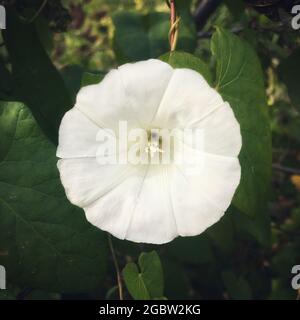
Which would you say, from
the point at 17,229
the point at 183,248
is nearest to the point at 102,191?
the point at 17,229

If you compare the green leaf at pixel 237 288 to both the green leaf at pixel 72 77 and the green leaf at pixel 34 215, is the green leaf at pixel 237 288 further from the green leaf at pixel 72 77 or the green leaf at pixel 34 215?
the green leaf at pixel 72 77

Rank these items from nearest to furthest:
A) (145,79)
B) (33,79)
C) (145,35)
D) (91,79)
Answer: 1. (145,79)
2. (91,79)
3. (33,79)
4. (145,35)

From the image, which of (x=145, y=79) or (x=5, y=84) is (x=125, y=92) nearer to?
(x=145, y=79)

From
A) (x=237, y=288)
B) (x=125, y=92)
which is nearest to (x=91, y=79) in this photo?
(x=125, y=92)

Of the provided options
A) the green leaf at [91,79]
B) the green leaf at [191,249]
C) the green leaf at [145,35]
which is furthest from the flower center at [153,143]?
the green leaf at [191,249]

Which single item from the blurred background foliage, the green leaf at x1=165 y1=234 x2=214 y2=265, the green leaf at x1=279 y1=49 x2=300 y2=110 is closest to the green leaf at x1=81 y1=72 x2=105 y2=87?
the blurred background foliage

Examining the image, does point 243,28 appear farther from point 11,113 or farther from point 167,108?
point 11,113

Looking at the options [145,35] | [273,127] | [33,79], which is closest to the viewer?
[33,79]
